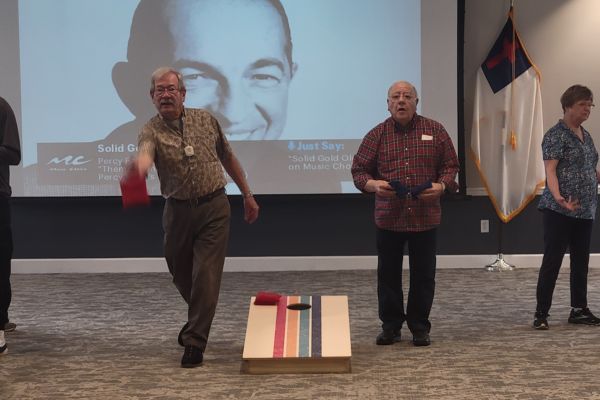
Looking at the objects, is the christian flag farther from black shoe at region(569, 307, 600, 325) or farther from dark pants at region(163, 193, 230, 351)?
dark pants at region(163, 193, 230, 351)

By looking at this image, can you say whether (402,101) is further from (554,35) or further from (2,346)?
(554,35)

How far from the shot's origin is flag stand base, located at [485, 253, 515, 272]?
6668mm

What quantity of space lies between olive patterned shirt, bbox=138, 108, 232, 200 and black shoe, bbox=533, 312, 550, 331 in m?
1.98

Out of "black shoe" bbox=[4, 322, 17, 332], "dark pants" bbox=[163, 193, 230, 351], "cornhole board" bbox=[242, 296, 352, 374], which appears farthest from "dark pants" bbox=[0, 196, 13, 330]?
"cornhole board" bbox=[242, 296, 352, 374]

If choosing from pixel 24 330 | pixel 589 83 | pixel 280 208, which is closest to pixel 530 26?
pixel 589 83

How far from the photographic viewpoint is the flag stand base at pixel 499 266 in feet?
A: 21.9

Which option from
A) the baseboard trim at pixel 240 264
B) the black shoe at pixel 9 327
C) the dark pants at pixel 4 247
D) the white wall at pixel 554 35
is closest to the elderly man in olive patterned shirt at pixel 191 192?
the dark pants at pixel 4 247

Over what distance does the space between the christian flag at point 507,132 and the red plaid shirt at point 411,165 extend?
108 inches

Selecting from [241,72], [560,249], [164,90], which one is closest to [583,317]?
[560,249]

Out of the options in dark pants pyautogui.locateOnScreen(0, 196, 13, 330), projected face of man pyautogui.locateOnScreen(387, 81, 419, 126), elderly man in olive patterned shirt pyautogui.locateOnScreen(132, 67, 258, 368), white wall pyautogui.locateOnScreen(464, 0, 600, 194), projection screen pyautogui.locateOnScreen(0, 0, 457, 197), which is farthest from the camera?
white wall pyautogui.locateOnScreen(464, 0, 600, 194)

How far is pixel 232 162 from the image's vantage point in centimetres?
405

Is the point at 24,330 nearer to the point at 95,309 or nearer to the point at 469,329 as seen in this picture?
the point at 95,309

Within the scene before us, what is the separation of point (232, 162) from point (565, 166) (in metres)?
1.87

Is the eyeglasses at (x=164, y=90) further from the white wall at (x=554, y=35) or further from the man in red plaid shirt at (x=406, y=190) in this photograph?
the white wall at (x=554, y=35)
